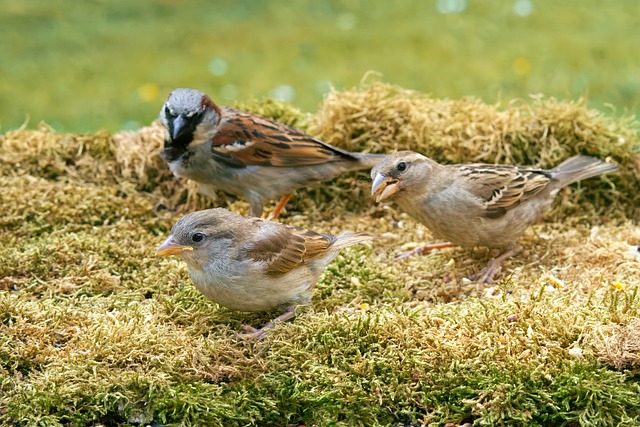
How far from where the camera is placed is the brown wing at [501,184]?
552 centimetres

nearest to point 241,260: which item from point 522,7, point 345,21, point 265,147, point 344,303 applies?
point 344,303

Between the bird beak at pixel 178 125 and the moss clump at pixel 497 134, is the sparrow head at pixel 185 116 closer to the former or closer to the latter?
the bird beak at pixel 178 125

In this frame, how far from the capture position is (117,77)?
35.9ft

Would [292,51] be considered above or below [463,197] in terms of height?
below

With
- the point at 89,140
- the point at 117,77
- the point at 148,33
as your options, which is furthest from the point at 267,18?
the point at 89,140

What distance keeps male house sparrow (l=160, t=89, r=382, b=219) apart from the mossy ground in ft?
1.16

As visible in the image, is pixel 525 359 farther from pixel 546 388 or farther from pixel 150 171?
pixel 150 171

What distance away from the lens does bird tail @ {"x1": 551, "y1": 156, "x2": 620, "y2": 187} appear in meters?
5.96

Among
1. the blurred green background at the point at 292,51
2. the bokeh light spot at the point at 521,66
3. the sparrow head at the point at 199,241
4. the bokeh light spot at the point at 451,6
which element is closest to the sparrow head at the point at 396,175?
the sparrow head at the point at 199,241

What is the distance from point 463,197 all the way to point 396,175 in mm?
456

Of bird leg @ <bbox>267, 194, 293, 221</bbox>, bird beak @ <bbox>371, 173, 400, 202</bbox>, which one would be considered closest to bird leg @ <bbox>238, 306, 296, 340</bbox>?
bird beak @ <bbox>371, 173, 400, 202</bbox>

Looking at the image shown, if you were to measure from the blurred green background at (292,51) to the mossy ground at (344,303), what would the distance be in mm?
2973

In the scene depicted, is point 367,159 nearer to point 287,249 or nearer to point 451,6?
point 287,249

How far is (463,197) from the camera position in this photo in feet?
18.0
